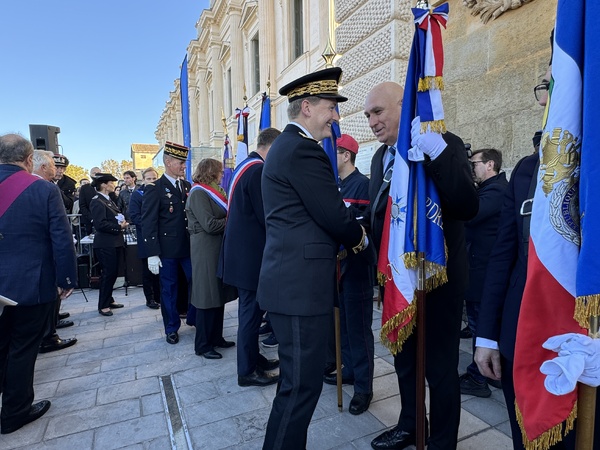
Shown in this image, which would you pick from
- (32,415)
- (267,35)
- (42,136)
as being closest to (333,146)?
(32,415)

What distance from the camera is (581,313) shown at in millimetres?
1051

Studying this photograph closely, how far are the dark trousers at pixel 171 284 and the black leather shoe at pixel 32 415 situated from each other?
153 cm

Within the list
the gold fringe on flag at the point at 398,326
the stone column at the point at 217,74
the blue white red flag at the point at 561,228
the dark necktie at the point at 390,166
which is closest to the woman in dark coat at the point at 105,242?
the dark necktie at the point at 390,166

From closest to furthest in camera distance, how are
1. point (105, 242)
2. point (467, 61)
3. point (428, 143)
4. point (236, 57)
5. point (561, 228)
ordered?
1. point (561, 228)
2. point (428, 143)
3. point (467, 61)
4. point (105, 242)
5. point (236, 57)

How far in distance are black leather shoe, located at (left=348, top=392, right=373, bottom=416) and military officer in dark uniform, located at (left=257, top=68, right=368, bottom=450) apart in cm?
86

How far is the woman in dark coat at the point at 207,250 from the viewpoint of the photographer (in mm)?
3719

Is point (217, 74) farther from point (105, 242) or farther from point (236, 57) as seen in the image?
point (105, 242)

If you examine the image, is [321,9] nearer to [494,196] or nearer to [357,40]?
[357,40]

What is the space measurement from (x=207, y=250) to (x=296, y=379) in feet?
7.33

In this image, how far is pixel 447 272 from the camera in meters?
2.05

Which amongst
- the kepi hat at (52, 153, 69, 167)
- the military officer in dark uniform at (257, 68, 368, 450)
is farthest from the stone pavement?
the kepi hat at (52, 153, 69, 167)

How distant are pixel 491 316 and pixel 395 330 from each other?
636 millimetres

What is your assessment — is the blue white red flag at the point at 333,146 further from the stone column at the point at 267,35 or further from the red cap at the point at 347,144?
the stone column at the point at 267,35

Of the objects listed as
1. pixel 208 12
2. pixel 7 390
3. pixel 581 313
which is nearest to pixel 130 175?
pixel 7 390
